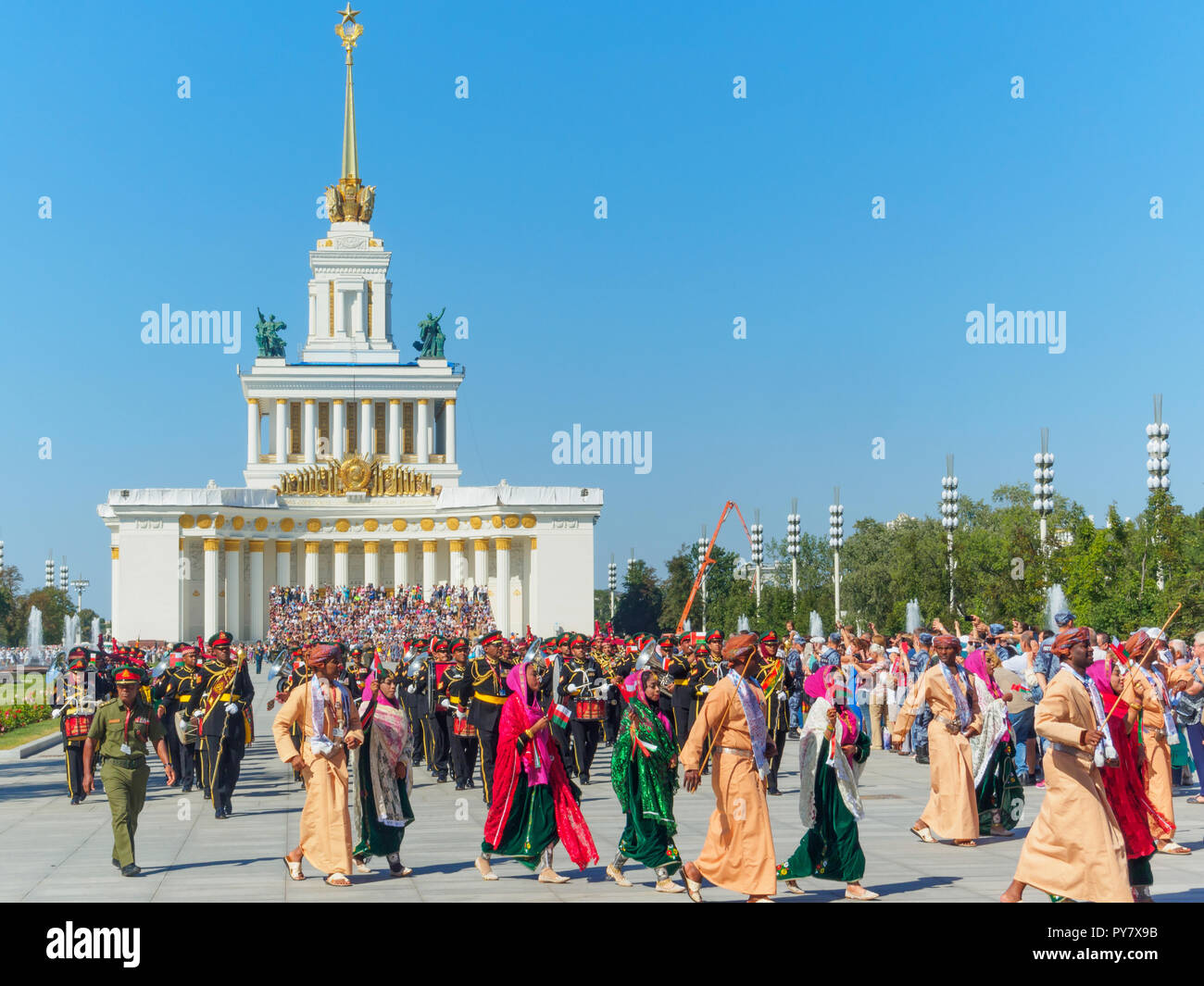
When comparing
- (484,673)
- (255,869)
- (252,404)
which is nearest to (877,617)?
(252,404)

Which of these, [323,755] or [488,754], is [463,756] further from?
[323,755]

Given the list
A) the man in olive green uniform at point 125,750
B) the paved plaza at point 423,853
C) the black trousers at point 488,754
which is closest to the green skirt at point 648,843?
the paved plaza at point 423,853

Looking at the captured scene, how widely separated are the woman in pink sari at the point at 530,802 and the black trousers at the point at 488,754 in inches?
94.5

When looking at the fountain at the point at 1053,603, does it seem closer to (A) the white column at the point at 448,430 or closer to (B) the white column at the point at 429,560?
(B) the white column at the point at 429,560

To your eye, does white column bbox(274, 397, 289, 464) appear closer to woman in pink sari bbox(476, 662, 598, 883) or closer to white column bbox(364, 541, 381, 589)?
white column bbox(364, 541, 381, 589)

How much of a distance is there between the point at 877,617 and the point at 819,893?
169 ft

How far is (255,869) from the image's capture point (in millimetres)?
11219

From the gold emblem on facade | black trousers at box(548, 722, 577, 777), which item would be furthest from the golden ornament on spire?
black trousers at box(548, 722, 577, 777)

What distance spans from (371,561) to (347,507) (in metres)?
2.73

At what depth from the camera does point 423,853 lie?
1199 cm

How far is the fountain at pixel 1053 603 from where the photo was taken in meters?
36.4

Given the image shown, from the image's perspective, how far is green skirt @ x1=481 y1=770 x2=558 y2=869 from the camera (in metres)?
10.4

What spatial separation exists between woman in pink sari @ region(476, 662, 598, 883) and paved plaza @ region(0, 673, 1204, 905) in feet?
0.79

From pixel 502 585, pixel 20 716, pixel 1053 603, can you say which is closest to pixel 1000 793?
pixel 20 716
